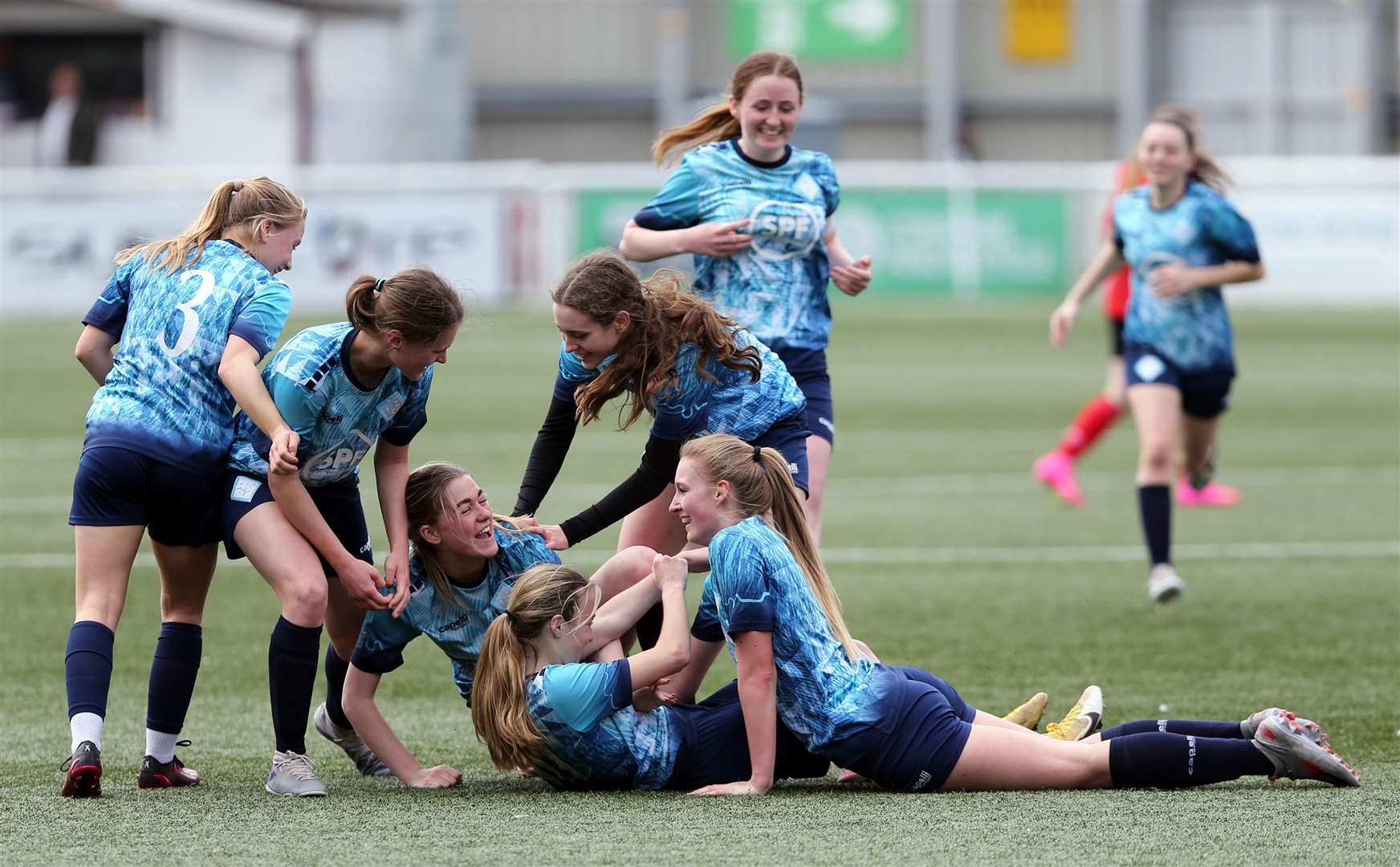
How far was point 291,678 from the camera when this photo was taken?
5047mm

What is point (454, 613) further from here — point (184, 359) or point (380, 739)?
point (184, 359)

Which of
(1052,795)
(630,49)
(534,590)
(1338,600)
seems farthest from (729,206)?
(630,49)

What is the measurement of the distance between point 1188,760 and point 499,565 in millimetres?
1803

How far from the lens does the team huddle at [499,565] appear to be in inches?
191

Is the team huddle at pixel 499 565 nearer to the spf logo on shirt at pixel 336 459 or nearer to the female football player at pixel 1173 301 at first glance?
the spf logo on shirt at pixel 336 459

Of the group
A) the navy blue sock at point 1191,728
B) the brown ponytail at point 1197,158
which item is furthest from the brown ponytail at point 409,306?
the brown ponytail at point 1197,158

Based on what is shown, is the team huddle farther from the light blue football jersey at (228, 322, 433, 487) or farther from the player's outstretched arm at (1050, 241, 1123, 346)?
the player's outstretched arm at (1050, 241, 1123, 346)

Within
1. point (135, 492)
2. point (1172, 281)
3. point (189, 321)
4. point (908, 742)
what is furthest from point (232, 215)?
point (1172, 281)

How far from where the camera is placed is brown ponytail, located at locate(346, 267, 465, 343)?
→ 4812 mm

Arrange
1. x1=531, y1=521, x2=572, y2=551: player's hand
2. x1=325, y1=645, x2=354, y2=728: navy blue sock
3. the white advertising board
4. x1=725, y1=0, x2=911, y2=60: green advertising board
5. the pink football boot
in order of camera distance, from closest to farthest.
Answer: x1=531, y1=521, x2=572, y2=551: player's hand < x1=325, y1=645, x2=354, y2=728: navy blue sock < the pink football boot < the white advertising board < x1=725, y1=0, x2=911, y2=60: green advertising board

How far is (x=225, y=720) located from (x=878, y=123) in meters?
31.3

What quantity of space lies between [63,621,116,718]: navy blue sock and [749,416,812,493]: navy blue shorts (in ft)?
5.90

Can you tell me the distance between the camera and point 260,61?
33.5 m

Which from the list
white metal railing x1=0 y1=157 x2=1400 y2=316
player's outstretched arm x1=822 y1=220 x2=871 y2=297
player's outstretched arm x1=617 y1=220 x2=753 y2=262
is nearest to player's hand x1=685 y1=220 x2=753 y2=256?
player's outstretched arm x1=617 y1=220 x2=753 y2=262
